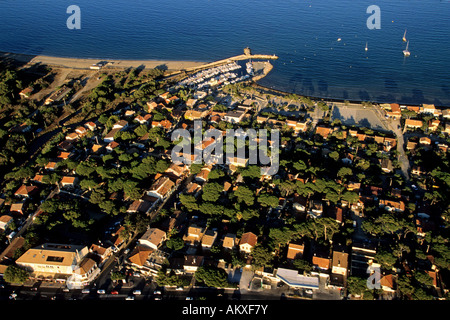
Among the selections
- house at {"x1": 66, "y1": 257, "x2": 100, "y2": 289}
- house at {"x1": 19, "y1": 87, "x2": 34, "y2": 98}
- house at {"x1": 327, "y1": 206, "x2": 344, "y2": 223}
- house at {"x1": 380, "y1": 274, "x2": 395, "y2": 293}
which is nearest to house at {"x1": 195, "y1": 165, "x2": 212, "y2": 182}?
house at {"x1": 327, "y1": 206, "x2": 344, "y2": 223}

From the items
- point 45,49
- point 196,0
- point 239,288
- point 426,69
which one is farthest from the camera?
point 196,0

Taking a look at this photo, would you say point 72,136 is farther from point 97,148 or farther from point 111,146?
point 111,146

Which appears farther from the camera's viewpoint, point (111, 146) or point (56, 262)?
point (111, 146)

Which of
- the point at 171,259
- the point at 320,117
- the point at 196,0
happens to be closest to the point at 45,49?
the point at 196,0

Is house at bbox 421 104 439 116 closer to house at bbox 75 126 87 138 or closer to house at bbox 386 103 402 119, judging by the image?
house at bbox 386 103 402 119

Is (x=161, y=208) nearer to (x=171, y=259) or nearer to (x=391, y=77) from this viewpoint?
(x=171, y=259)

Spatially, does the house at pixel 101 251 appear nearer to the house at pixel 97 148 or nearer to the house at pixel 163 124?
the house at pixel 97 148

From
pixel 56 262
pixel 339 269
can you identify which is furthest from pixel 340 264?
pixel 56 262
